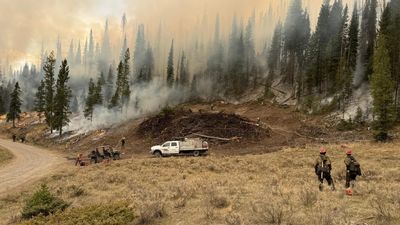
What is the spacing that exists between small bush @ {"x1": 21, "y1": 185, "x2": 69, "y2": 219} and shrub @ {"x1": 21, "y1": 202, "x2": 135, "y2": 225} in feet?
5.62

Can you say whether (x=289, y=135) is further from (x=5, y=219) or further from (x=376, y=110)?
(x=5, y=219)

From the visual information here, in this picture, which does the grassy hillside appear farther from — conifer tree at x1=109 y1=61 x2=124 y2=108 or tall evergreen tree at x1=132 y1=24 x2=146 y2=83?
tall evergreen tree at x1=132 y1=24 x2=146 y2=83

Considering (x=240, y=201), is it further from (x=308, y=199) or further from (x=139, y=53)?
(x=139, y=53)

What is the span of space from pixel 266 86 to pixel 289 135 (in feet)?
133

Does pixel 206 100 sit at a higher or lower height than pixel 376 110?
higher

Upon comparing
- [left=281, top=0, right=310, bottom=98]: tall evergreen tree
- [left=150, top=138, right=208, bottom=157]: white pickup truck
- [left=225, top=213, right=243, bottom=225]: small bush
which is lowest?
[left=225, top=213, right=243, bottom=225]: small bush

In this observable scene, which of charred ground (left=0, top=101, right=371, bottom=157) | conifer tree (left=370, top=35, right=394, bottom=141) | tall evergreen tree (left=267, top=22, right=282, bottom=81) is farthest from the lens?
tall evergreen tree (left=267, top=22, right=282, bottom=81)

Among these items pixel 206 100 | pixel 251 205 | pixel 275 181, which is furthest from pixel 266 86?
pixel 251 205

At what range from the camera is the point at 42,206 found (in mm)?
14562

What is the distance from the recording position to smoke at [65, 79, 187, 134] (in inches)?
3086

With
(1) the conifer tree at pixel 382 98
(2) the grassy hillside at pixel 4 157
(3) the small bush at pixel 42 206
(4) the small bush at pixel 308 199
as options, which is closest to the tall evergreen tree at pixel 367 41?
(1) the conifer tree at pixel 382 98

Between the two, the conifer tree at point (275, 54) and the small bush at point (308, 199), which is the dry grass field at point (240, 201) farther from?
the conifer tree at point (275, 54)

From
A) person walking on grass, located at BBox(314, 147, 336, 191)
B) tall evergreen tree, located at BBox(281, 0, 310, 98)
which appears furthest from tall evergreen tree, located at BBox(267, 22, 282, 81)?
person walking on grass, located at BBox(314, 147, 336, 191)

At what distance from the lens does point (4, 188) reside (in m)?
25.4
